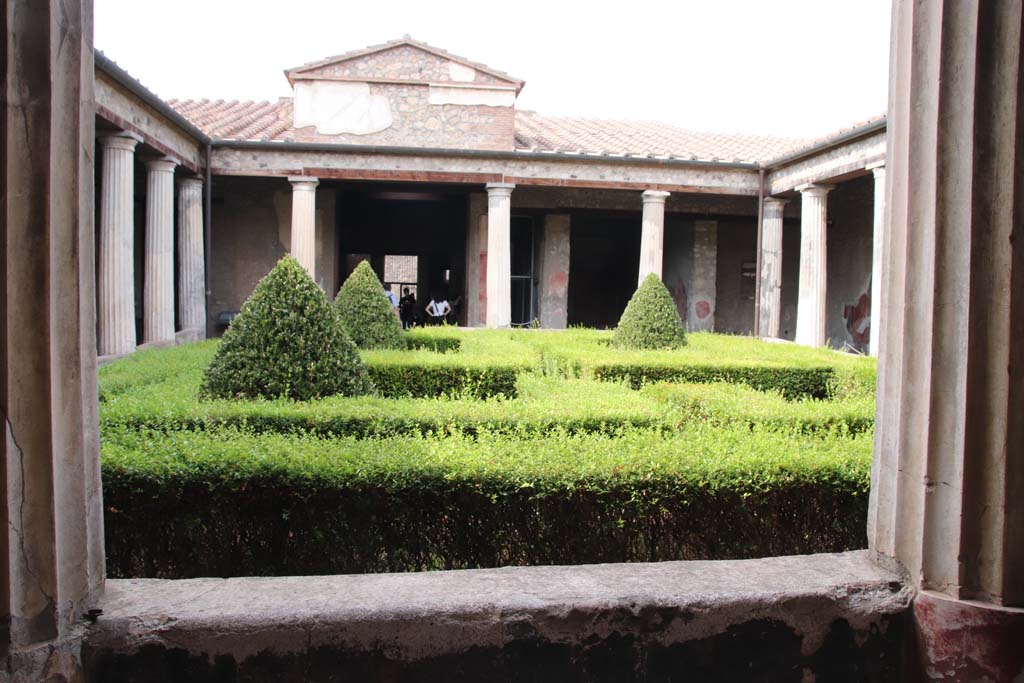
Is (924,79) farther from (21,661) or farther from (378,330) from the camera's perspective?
(378,330)

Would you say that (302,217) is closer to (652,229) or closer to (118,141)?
(118,141)

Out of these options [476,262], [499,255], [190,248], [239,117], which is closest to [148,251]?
[190,248]

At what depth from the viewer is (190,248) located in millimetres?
12539

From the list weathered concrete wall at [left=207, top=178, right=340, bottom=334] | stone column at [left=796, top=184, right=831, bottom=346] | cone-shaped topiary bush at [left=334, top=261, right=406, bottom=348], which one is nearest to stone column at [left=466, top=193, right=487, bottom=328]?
weathered concrete wall at [left=207, top=178, right=340, bottom=334]

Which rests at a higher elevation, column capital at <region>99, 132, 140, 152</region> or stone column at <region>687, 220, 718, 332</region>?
Answer: column capital at <region>99, 132, 140, 152</region>

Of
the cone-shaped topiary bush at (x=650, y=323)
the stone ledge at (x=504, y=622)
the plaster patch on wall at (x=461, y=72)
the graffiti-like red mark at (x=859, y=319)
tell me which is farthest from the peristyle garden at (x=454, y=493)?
the graffiti-like red mark at (x=859, y=319)

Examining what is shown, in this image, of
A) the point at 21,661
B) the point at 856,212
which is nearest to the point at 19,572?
the point at 21,661

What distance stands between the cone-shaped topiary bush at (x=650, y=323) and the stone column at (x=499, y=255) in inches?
181

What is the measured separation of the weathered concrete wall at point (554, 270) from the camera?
51.9ft

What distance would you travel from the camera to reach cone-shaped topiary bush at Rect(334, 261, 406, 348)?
8.20 m

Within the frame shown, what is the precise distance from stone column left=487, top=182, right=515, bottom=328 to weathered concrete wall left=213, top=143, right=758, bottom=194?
26cm

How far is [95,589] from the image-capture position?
1782 millimetres

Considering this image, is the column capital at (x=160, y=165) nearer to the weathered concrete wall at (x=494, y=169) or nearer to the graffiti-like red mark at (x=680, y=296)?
the weathered concrete wall at (x=494, y=169)

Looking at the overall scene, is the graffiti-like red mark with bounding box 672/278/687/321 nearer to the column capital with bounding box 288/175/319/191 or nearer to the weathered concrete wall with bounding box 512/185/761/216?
the weathered concrete wall with bounding box 512/185/761/216
